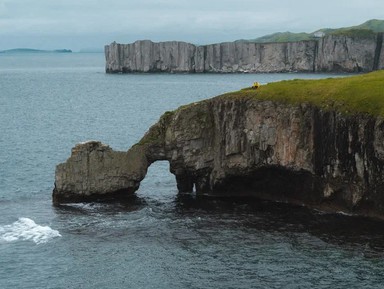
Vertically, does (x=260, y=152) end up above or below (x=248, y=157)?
above

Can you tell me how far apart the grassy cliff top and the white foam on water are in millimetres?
22000

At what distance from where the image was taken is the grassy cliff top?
57312 millimetres

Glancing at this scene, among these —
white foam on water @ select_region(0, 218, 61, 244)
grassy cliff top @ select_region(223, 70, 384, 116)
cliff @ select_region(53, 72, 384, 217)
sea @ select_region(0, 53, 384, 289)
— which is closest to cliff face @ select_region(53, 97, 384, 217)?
cliff @ select_region(53, 72, 384, 217)

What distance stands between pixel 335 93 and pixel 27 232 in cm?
2877

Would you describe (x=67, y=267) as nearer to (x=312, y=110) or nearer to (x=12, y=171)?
(x=312, y=110)

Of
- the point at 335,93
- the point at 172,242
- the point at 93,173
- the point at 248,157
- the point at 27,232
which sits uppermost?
the point at 335,93

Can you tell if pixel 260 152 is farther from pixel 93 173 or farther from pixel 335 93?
pixel 93 173

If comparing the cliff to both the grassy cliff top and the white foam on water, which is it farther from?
the white foam on water

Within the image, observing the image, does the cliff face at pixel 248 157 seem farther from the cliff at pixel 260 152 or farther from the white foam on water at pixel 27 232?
the white foam on water at pixel 27 232

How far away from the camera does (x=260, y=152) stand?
61875 millimetres

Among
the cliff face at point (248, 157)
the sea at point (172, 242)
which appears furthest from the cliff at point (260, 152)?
the sea at point (172, 242)

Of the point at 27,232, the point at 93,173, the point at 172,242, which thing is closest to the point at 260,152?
the point at 172,242

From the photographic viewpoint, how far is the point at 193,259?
46.5m

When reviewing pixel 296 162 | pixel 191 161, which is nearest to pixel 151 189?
pixel 191 161
